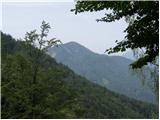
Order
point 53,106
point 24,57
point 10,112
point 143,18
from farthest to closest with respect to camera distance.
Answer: point 24,57
point 53,106
point 10,112
point 143,18

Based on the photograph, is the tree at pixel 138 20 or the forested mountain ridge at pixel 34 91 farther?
the forested mountain ridge at pixel 34 91

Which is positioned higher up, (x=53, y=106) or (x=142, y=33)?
(x=142, y=33)

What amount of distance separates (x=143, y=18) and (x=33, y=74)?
28.8 ft

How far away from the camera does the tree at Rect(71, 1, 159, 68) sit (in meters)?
6.71

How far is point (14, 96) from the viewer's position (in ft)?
45.4

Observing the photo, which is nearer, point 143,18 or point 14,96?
point 143,18

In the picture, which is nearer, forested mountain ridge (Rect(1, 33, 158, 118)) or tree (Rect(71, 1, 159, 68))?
tree (Rect(71, 1, 159, 68))

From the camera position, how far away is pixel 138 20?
6.88 metres

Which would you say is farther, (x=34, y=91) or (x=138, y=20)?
(x=34, y=91)

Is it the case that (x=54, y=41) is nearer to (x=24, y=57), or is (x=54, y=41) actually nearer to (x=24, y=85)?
(x=24, y=57)

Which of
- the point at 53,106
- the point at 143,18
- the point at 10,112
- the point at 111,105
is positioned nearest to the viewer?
the point at 143,18

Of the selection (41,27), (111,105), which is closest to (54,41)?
(41,27)

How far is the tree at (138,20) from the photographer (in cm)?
671

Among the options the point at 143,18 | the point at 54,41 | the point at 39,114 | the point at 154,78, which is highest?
the point at 54,41
